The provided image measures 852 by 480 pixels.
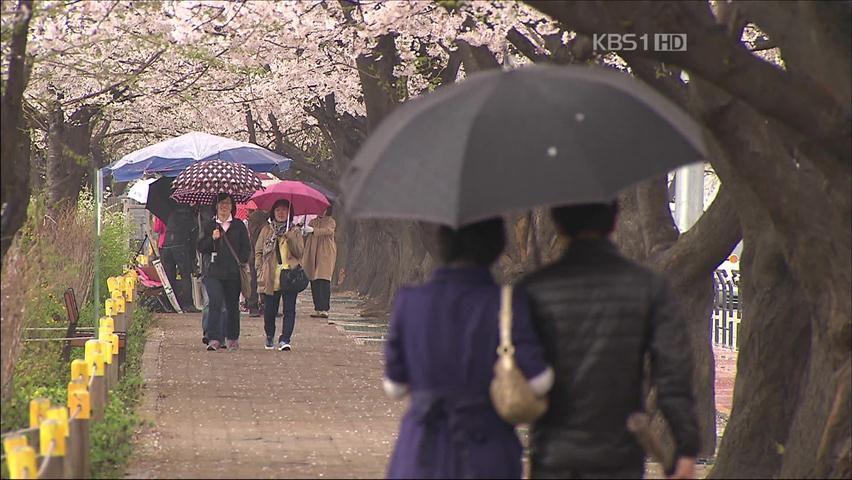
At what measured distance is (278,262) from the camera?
18.2 m

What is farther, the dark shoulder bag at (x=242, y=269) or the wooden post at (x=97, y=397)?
the dark shoulder bag at (x=242, y=269)

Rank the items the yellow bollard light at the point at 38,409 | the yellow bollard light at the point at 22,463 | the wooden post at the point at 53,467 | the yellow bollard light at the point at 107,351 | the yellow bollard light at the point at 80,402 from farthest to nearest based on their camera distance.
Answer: the yellow bollard light at the point at 107,351 < the yellow bollard light at the point at 80,402 < the yellow bollard light at the point at 38,409 < the wooden post at the point at 53,467 < the yellow bollard light at the point at 22,463

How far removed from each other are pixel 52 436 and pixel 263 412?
534 cm

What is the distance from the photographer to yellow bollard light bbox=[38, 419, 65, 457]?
7.55 metres

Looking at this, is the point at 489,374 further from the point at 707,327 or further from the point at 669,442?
the point at 707,327

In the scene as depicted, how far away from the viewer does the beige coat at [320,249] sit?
2142 centimetres

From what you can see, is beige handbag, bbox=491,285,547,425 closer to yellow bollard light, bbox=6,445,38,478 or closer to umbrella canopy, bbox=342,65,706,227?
umbrella canopy, bbox=342,65,706,227

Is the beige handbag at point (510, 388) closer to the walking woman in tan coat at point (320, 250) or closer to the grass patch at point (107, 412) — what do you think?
the grass patch at point (107, 412)

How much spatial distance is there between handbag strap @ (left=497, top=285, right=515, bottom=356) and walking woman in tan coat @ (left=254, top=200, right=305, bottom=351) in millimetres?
12991

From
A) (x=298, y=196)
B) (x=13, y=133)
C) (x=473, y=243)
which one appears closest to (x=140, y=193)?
(x=298, y=196)

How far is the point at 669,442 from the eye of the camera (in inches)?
454

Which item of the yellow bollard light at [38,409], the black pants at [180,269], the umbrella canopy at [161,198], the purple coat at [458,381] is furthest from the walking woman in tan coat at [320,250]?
the purple coat at [458,381]

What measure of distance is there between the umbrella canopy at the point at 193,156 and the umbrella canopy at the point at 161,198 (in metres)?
0.34

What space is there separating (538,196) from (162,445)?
6.26 meters
